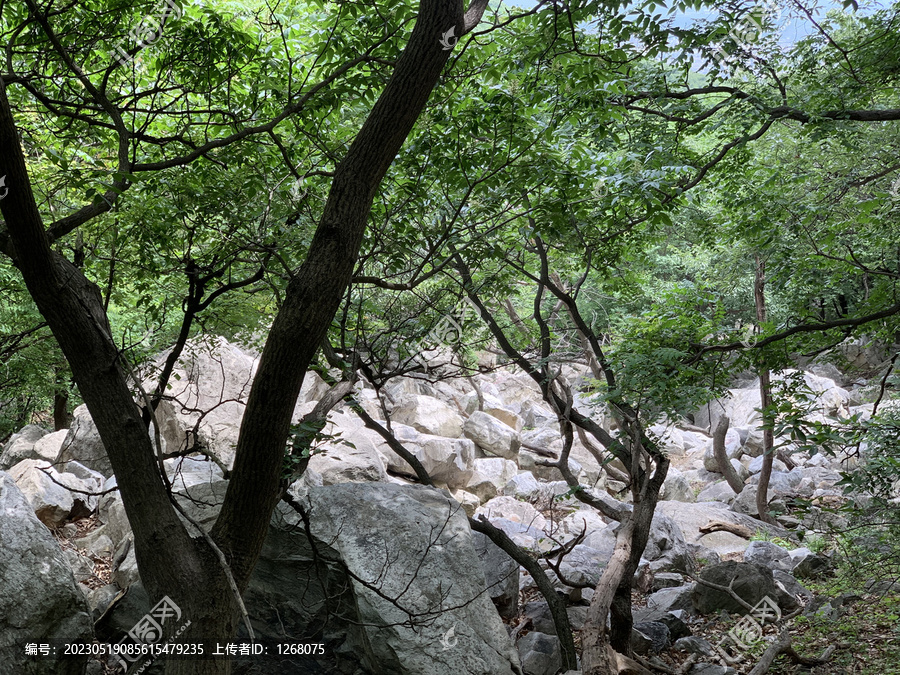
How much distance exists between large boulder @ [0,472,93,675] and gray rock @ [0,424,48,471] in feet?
24.6

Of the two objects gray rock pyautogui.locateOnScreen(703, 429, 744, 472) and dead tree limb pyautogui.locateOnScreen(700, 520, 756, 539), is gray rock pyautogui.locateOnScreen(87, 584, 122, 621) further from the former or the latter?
gray rock pyautogui.locateOnScreen(703, 429, 744, 472)

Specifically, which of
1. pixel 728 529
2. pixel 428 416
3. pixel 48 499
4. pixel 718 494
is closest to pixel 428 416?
pixel 428 416

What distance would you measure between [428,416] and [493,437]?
203 cm

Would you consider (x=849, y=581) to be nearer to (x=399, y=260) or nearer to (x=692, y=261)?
(x=399, y=260)

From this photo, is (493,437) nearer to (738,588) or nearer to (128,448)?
(738,588)

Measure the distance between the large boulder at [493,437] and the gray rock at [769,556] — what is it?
29.3 feet

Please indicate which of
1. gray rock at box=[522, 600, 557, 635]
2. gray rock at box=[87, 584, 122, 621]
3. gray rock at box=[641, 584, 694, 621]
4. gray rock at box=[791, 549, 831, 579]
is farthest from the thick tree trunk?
gray rock at box=[791, 549, 831, 579]

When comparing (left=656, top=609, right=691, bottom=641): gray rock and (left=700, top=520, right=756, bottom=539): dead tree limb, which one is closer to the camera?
(left=656, top=609, right=691, bottom=641): gray rock

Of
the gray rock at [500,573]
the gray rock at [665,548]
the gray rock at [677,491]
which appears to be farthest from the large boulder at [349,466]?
the gray rock at [677,491]

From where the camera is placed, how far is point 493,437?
1797cm

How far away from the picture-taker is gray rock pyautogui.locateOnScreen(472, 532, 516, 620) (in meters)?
6.83

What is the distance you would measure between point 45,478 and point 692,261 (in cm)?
1549

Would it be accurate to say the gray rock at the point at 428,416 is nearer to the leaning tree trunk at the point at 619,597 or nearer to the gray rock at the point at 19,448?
the gray rock at the point at 19,448

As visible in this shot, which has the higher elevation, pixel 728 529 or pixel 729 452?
pixel 729 452
